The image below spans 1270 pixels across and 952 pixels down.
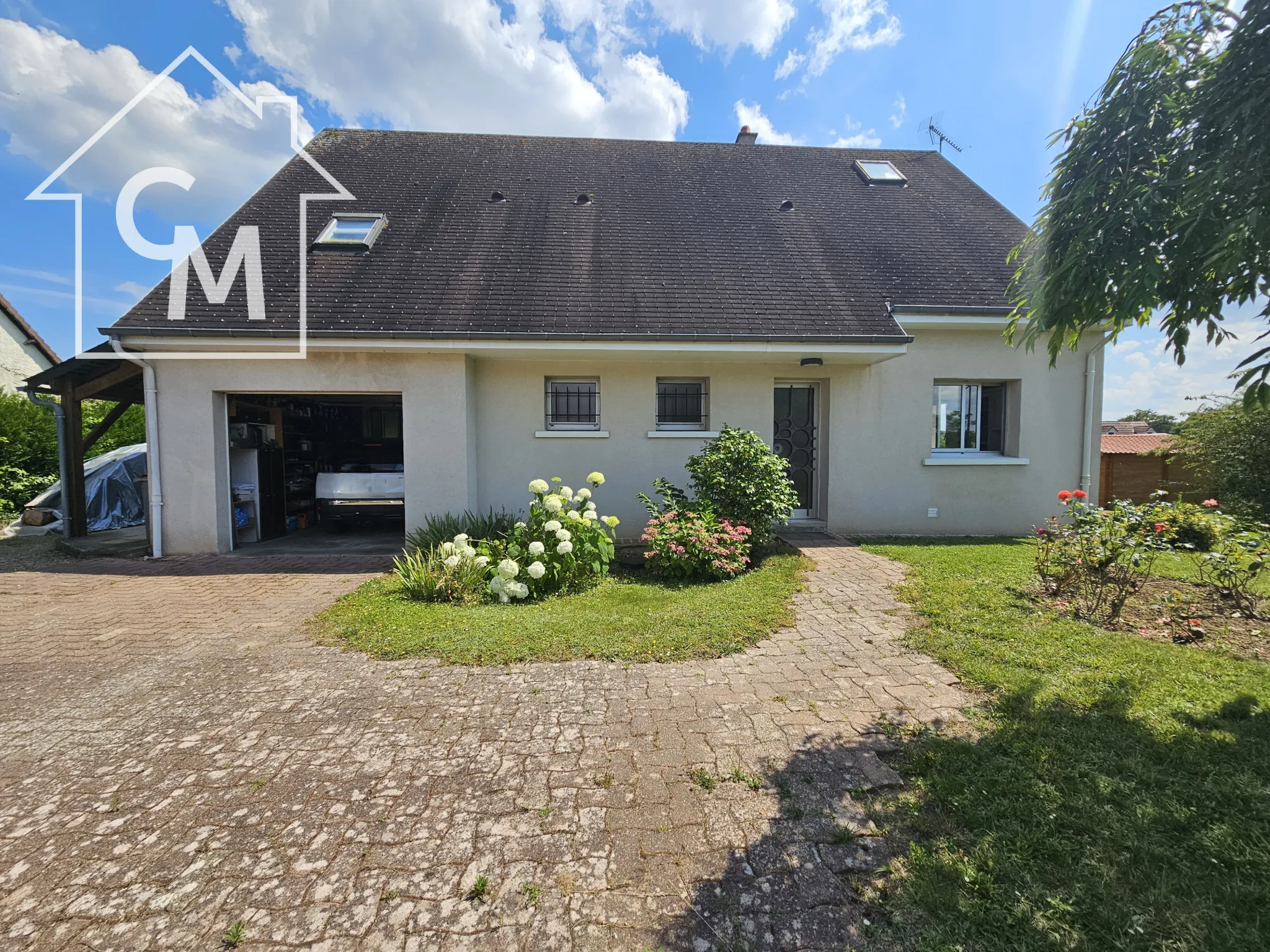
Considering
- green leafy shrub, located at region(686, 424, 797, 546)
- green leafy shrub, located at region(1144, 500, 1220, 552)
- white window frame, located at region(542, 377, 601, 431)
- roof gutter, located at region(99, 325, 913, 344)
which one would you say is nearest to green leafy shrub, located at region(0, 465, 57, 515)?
roof gutter, located at region(99, 325, 913, 344)

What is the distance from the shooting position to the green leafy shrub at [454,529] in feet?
22.8

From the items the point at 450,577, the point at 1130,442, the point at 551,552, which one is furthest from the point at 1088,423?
the point at 450,577

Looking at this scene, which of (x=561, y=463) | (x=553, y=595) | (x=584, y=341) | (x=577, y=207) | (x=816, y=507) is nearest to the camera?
(x=553, y=595)

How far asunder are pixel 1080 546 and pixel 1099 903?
399 centimetres

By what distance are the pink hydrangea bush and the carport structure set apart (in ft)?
27.9

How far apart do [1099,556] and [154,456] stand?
11.2 meters

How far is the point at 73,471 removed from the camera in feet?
27.3

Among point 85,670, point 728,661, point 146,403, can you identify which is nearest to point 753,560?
point 728,661

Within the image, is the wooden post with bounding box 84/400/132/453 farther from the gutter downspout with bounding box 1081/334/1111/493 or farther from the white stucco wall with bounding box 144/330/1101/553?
the gutter downspout with bounding box 1081/334/1111/493

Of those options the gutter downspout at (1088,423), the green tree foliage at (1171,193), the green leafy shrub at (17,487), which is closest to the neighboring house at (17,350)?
the green leafy shrub at (17,487)

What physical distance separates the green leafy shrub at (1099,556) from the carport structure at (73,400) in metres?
12.4

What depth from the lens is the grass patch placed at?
386 cm

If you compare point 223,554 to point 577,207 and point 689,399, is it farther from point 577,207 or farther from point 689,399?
point 577,207

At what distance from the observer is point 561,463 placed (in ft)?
25.8
